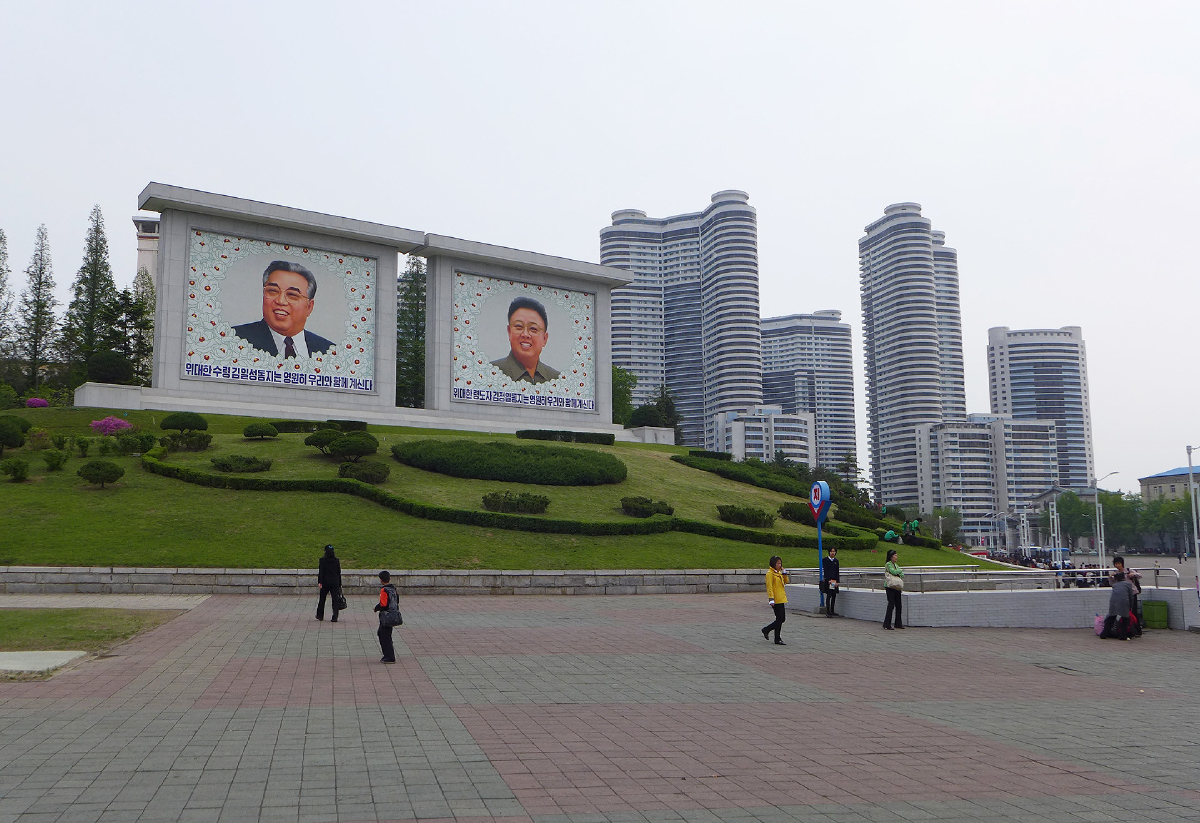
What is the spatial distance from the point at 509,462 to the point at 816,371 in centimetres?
15142

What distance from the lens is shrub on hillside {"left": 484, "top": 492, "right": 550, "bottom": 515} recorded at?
25672 mm

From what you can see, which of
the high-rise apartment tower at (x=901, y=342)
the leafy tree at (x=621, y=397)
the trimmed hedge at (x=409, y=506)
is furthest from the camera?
the high-rise apartment tower at (x=901, y=342)

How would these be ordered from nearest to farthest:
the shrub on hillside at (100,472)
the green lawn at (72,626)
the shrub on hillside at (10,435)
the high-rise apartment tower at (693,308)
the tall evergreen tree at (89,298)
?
the green lawn at (72,626) → the shrub on hillside at (100,472) → the shrub on hillside at (10,435) → the tall evergreen tree at (89,298) → the high-rise apartment tower at (693,308)

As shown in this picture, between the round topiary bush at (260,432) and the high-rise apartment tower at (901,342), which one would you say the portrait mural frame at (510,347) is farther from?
the high-rise apartment tower at (901,342)

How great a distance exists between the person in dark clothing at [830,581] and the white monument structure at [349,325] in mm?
26927

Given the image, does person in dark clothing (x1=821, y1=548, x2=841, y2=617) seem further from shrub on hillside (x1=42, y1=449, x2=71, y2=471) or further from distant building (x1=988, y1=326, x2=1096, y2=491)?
distant building (x1=988, y1=326, x2=1096, y2=491)

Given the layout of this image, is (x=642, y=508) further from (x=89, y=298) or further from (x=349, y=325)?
(x=89, y=298)

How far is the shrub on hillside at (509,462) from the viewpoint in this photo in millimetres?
29828

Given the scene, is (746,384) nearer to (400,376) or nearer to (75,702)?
(400,376)

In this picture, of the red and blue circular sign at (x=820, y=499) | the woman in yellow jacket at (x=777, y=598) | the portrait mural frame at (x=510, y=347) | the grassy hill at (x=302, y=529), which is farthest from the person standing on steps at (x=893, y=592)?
the portrait mural frame at (x=510, y=347)

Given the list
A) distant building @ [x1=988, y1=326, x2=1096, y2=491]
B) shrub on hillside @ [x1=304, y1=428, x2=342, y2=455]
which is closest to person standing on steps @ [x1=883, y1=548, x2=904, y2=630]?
shrub on hillside @ [x1=304, y1=428, x2=342, y2=455]

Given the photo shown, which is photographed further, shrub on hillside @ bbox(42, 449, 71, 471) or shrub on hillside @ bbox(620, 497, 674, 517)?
shrub on hillside @ bbox(620, 497, 674, 517)

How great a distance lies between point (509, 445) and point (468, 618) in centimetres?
1673

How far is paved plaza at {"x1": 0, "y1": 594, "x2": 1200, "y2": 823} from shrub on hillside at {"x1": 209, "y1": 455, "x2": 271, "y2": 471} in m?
13.0
